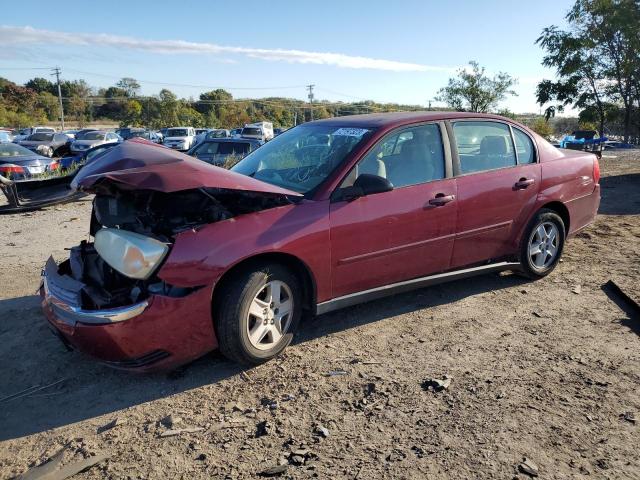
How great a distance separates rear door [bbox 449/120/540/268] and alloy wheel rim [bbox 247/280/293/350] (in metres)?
1.67

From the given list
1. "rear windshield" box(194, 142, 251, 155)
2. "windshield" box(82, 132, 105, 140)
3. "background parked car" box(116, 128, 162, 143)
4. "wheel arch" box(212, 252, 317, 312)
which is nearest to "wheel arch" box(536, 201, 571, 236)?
"wheel arch" box(212, 252, 317, 312)

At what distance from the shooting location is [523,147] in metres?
5.10

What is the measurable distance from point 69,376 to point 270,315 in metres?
1.40

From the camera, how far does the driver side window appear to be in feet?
13.2

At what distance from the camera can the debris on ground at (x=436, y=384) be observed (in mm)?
3262

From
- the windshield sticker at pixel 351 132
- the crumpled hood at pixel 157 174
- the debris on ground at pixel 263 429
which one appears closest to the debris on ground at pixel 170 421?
the debris on ground at pixel 263 429

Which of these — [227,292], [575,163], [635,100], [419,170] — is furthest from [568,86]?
[227,292]

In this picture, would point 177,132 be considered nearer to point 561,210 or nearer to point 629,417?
point 561,210

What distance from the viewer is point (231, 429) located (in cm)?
287

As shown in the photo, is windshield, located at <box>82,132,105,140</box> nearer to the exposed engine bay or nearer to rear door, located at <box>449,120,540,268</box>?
the exposed engine bay

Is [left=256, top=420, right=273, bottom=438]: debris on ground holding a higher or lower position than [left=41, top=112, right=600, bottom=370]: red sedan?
lower

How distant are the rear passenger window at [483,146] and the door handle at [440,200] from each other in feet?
1.08

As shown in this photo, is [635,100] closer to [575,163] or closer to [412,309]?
[575,163]

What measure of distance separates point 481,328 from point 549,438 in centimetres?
147
